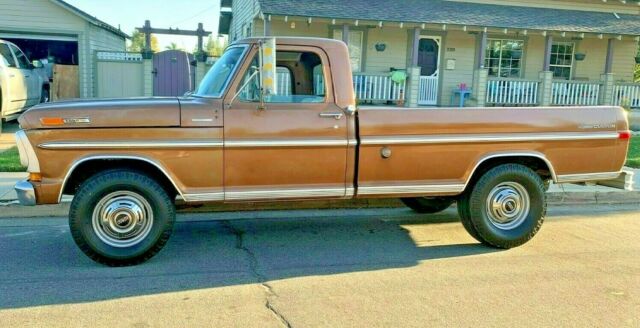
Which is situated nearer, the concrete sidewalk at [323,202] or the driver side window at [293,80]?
the driver side window at [293,80]

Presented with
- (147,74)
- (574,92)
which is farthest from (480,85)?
(147,74)

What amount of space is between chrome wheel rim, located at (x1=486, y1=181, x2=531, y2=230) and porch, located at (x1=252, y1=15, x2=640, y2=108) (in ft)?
32.9

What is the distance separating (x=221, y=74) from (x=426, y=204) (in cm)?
322

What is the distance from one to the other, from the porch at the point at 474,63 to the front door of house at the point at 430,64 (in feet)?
0.11

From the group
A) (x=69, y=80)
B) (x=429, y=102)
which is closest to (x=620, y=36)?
(x=429, y=102)

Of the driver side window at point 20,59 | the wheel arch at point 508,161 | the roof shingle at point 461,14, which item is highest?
the roof shingle at point 461,14

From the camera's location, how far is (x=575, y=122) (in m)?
5.51

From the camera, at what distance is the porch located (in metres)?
16.1

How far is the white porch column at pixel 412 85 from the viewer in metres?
15.8

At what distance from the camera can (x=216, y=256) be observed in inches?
199

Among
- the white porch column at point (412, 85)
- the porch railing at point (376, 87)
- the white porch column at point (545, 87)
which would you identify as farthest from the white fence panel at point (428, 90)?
the white porch column at point (545, 87)

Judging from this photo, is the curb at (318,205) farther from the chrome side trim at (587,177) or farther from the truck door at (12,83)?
the truck door at (12,83)

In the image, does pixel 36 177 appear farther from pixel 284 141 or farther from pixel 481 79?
pixel 481 79

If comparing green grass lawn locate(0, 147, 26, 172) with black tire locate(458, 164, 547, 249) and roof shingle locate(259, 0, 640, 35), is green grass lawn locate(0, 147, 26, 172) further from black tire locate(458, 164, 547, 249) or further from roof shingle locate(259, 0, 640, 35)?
roof shingle locate(259, 0, 640, 35)
